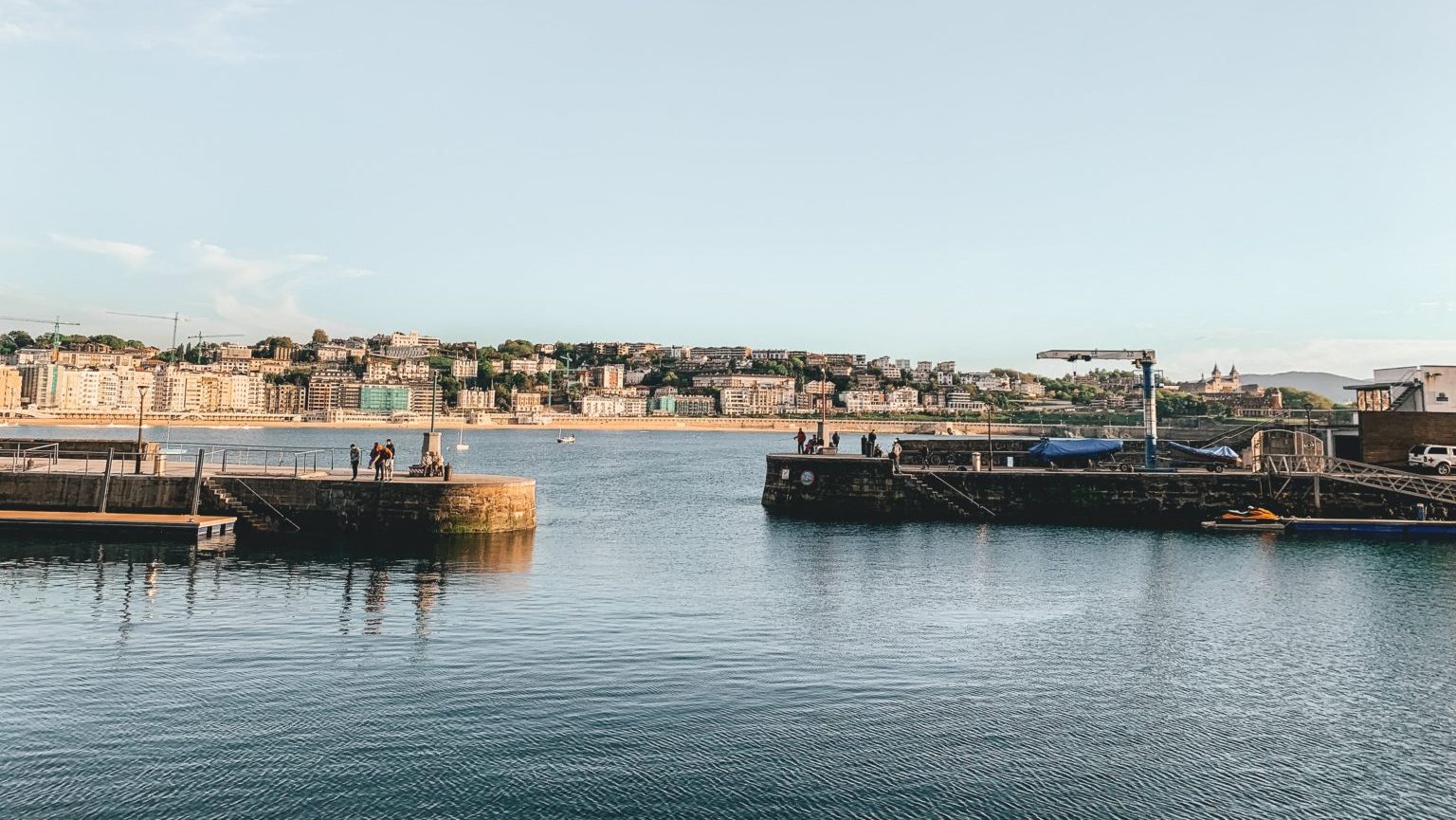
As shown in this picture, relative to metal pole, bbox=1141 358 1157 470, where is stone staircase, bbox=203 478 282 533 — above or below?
below

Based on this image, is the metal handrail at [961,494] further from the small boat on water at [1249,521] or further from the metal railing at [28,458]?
the metal railing at [28,458]

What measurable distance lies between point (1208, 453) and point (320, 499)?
47.0 metres

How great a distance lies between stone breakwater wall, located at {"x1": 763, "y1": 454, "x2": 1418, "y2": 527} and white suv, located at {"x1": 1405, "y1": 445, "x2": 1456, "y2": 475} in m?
6.74

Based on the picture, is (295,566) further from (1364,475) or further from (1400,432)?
(1400,432)

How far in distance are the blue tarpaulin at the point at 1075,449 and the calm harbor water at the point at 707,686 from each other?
19.3 meters

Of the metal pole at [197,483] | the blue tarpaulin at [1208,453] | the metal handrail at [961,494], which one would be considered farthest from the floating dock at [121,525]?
the blue tarpaulin at [1208,453]

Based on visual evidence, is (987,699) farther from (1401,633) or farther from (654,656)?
(1401,633)

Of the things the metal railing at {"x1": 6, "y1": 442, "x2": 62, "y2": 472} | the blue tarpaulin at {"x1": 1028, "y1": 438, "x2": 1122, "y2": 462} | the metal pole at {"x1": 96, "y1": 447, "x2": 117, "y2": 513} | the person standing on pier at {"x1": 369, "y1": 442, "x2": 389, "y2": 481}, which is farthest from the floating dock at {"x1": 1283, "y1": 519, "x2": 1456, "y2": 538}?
the metal railing at {"x1": 6, "y1": 442, "x2": 62, "y2": 472}

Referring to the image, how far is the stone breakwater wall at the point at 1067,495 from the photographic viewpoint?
154 feet

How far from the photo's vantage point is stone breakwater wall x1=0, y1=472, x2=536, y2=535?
1486 inches

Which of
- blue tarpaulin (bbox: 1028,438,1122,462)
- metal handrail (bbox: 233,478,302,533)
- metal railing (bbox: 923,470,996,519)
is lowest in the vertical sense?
metal handrail (bbox: 233,478,302,533)

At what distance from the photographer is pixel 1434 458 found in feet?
168

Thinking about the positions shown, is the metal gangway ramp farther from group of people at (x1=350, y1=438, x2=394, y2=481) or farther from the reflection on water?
group of people at (x1=350, y1=438, x2=394, y2=481)

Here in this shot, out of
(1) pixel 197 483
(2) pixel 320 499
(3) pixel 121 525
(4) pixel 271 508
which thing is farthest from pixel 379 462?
(3) pixel 121 525
